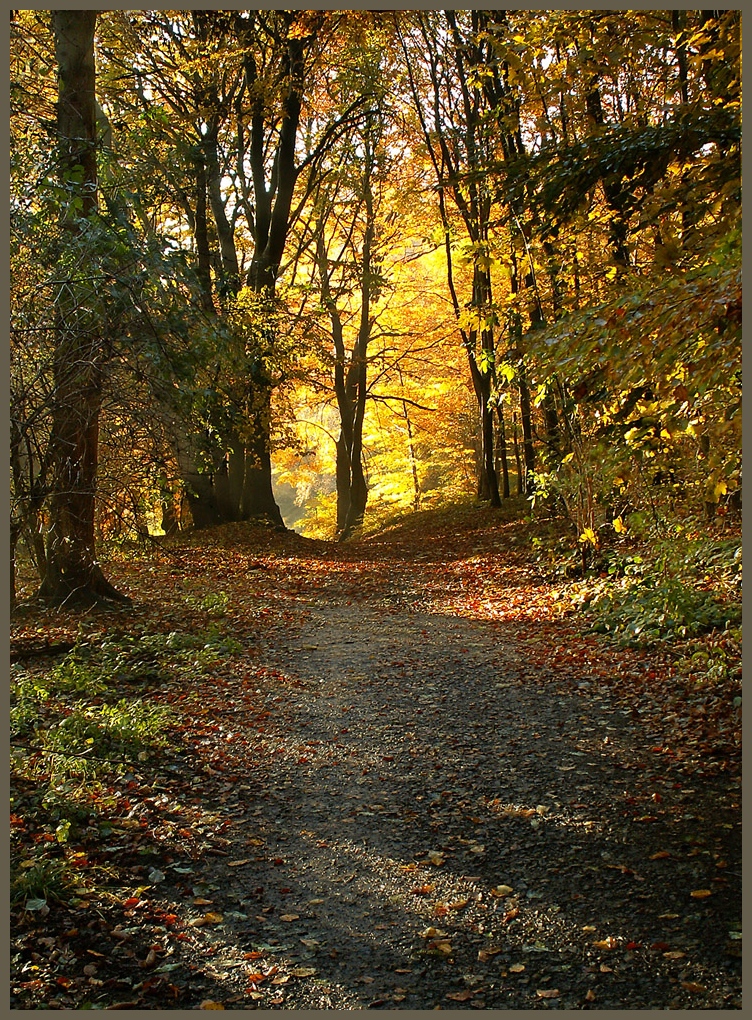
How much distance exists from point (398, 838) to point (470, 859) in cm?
46

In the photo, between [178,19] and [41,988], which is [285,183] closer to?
[178,19]

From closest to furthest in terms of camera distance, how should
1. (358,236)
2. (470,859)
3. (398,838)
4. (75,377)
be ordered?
(470,859) → (398,838) → (75,377) → (358,236)

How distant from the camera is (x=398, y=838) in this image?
4406mm

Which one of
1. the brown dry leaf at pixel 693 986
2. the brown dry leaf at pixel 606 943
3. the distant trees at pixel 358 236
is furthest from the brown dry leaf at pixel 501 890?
the distant trees at pixel 358 236

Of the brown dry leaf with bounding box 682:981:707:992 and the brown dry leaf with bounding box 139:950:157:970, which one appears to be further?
the brown dry leaf with bounding box 139:950:157:970

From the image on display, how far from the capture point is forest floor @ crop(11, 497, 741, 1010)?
3197 millimetres

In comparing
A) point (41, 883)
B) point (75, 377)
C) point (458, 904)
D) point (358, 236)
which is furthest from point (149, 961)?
point (358, 236)

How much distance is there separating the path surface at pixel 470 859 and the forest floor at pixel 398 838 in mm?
13

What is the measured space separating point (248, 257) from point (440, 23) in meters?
8.47

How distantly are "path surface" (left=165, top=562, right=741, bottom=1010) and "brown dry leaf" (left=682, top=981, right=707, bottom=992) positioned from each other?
0.08 ft

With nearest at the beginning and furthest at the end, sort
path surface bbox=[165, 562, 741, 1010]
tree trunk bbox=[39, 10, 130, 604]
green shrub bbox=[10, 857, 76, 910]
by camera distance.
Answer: path surface bbox=[165, 562, 741, 1010], green shrub bbox=[10, 857, 76, 910], tree trunk bbox=[39, 10, 130, 604]

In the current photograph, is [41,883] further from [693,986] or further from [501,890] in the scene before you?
[693,986]

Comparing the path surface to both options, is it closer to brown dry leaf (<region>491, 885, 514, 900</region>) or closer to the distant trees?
brown dry leaf (<region>491, 885, 514, 900</region>)

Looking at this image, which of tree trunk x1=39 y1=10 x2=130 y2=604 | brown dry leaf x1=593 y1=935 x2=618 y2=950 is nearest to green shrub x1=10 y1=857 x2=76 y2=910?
tree trunk x1=39 y1=10 x2=130 y2=604
